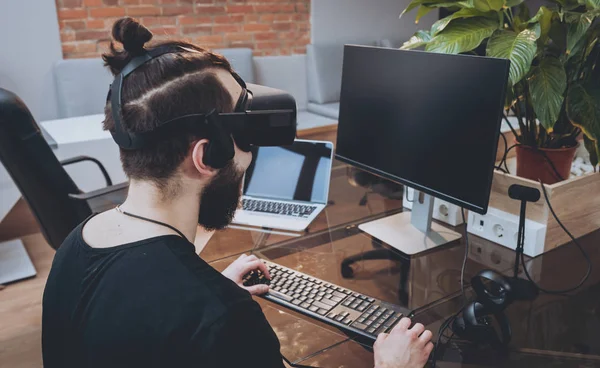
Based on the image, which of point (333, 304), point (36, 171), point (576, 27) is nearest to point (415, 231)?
point (333, 304)

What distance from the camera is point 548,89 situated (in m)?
1.42

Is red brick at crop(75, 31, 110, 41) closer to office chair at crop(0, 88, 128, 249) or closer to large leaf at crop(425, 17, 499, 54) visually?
office chair at crop(0, 88, 128, 249)

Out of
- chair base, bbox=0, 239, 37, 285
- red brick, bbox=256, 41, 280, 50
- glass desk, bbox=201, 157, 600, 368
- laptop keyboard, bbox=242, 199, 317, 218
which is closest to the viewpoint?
glass desk, bbox=201, 157, 600, 368

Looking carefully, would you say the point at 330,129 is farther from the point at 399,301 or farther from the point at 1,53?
the point at 399,301

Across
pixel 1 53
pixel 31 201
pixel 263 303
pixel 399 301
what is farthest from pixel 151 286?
pixel 1 53

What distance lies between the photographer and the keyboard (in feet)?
3.56

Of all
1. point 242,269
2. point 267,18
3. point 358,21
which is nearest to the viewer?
point 242,269

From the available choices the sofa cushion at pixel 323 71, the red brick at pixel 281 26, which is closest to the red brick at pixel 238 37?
the red brick at pixel 281 26

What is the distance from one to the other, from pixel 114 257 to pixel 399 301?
25.6 inches

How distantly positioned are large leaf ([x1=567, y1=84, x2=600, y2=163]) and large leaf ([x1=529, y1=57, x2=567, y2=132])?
0.13 feet

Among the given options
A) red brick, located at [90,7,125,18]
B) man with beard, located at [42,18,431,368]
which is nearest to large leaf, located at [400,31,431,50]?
man with beard, located at [42,18,431,368]

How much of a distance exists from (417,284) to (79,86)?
10.2 ft

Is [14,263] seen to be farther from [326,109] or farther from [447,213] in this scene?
[326,109]

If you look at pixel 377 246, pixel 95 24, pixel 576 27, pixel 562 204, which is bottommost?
pixel 377 246
